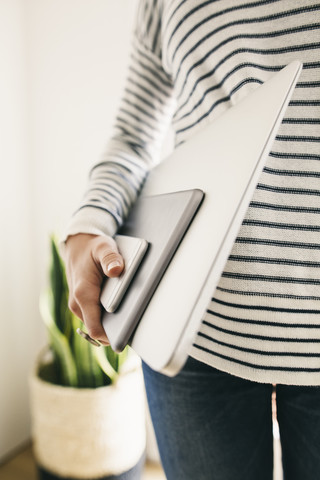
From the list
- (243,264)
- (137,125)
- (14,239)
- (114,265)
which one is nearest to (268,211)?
(243,264)

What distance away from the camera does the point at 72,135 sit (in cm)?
133

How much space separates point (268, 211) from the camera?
0.36 m

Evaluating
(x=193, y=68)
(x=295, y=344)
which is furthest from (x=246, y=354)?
(x=193, y=68)

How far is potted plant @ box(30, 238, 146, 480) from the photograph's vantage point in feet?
3.34

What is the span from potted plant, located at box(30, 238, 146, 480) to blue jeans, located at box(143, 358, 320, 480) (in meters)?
0.53

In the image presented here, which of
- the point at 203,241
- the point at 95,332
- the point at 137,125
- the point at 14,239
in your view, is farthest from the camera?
the point at 14,239

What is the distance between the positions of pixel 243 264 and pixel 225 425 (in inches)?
8.5

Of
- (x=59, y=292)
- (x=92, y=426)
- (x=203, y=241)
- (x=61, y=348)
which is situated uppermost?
(x=203, y=241)

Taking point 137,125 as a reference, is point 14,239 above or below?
below

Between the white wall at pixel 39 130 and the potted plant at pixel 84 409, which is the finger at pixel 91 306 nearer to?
the potted plant at pixel 84 409

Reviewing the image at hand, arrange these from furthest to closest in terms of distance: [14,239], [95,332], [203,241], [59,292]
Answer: [14,239] < [59,292] < [95,332] < [203,241]

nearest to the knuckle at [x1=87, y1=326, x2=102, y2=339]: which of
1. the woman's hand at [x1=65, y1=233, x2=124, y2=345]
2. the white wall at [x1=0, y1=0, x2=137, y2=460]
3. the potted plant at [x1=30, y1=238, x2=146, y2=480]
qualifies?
the woman's hand at [x1=65, y1=233, x2=124, y2=345]

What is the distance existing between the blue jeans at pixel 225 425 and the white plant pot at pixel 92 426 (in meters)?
0.58

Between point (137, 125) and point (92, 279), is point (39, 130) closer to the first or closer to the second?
point (137, 125)
